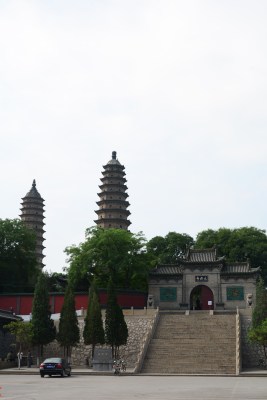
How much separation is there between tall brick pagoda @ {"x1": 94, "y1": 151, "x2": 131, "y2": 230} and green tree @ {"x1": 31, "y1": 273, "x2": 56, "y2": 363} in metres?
30.5

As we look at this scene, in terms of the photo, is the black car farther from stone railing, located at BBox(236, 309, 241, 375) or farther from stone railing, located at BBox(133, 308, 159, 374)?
stone railing, located at BBox(236, 309, 241, 375)

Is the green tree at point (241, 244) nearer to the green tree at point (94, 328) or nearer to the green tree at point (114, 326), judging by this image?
the green tree at point (114, 326)

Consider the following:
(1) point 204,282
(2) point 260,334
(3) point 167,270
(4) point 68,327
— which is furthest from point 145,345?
(3) point 167,270

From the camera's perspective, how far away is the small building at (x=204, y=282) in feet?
169

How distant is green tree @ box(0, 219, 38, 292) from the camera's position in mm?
57562

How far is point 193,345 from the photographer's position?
3612 cm

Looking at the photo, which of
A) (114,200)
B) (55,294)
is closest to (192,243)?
(114,200)

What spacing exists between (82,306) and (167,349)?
11970 millimetres

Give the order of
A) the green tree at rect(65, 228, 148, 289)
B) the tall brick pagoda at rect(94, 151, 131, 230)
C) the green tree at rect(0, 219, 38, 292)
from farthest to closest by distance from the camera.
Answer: the tall brick pagoda at rect(94, 151, 131, 230)
the green tree at rect(0, 219, 38, 292)
the green tree at rect(65, 228, 148, 289)

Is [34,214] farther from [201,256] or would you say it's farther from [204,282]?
[204,282]

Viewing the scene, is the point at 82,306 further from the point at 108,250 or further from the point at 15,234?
the point at 15,234

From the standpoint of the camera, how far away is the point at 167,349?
35.6 meters

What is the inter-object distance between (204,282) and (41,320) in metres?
20.9

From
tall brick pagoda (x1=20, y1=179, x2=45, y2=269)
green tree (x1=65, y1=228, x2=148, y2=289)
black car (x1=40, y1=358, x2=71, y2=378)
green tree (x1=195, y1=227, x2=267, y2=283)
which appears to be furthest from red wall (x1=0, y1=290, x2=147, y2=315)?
tall brick pagoda (x1=20, y1=179, x2=45, y2=269)
